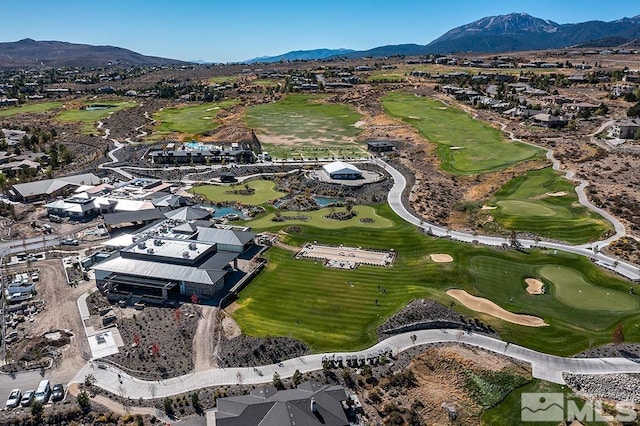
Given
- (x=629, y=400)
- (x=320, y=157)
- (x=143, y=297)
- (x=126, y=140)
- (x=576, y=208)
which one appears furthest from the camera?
(x=126, y=140)

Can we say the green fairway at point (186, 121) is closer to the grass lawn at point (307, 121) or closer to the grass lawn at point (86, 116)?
the grass lawn at point (307, 121)

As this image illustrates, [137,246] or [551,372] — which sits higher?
[137,246]

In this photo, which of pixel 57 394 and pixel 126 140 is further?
pixel 126 140

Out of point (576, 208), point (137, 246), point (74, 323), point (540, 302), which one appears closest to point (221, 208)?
point (137, 246)

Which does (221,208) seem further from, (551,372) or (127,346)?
(551,372)

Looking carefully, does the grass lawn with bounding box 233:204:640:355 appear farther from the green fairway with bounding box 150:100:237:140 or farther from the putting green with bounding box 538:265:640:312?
the green fairway with bounding box 150:100:237:140

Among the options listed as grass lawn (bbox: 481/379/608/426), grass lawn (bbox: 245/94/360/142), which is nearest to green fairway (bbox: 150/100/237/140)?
grass lawn (bbox: 245/94/360/142)
